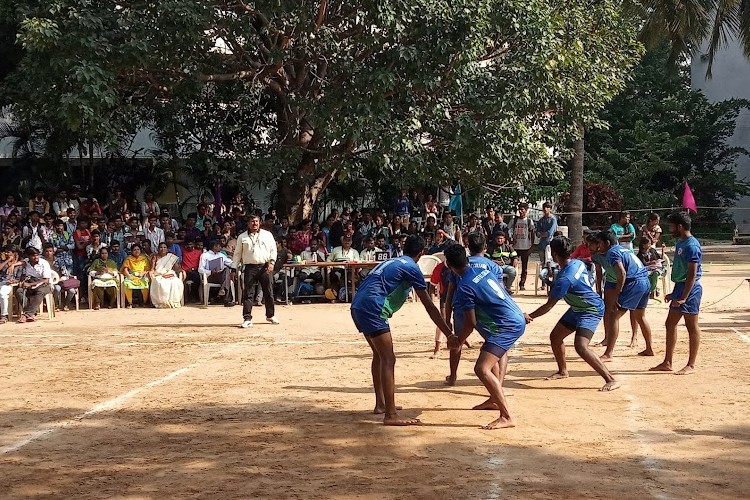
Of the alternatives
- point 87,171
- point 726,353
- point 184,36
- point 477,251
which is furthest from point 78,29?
point 726,353

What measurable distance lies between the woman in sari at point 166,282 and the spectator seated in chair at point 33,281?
204 cm

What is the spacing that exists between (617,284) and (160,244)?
10500 mm

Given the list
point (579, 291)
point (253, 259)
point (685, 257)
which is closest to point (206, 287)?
point (253, 259)

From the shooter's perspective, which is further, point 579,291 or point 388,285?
point 579,291

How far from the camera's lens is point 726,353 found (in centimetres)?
1116

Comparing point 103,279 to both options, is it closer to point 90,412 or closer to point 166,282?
point 166,282

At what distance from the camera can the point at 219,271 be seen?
18.0 m

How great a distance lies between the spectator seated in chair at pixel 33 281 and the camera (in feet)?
52.3

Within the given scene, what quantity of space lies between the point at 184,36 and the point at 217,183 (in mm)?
6486

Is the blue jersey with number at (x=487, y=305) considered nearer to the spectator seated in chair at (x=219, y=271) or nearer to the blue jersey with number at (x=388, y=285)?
the blue jersey with number at (x=388, y=285)

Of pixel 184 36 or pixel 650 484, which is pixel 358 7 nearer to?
pixel 184 36

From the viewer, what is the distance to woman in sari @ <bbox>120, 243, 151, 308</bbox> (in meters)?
17.8

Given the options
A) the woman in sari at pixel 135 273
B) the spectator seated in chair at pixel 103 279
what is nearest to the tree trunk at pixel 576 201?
the woman in sari at pixel 135 273

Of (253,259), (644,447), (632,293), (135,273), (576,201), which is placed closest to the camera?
(644,447)
